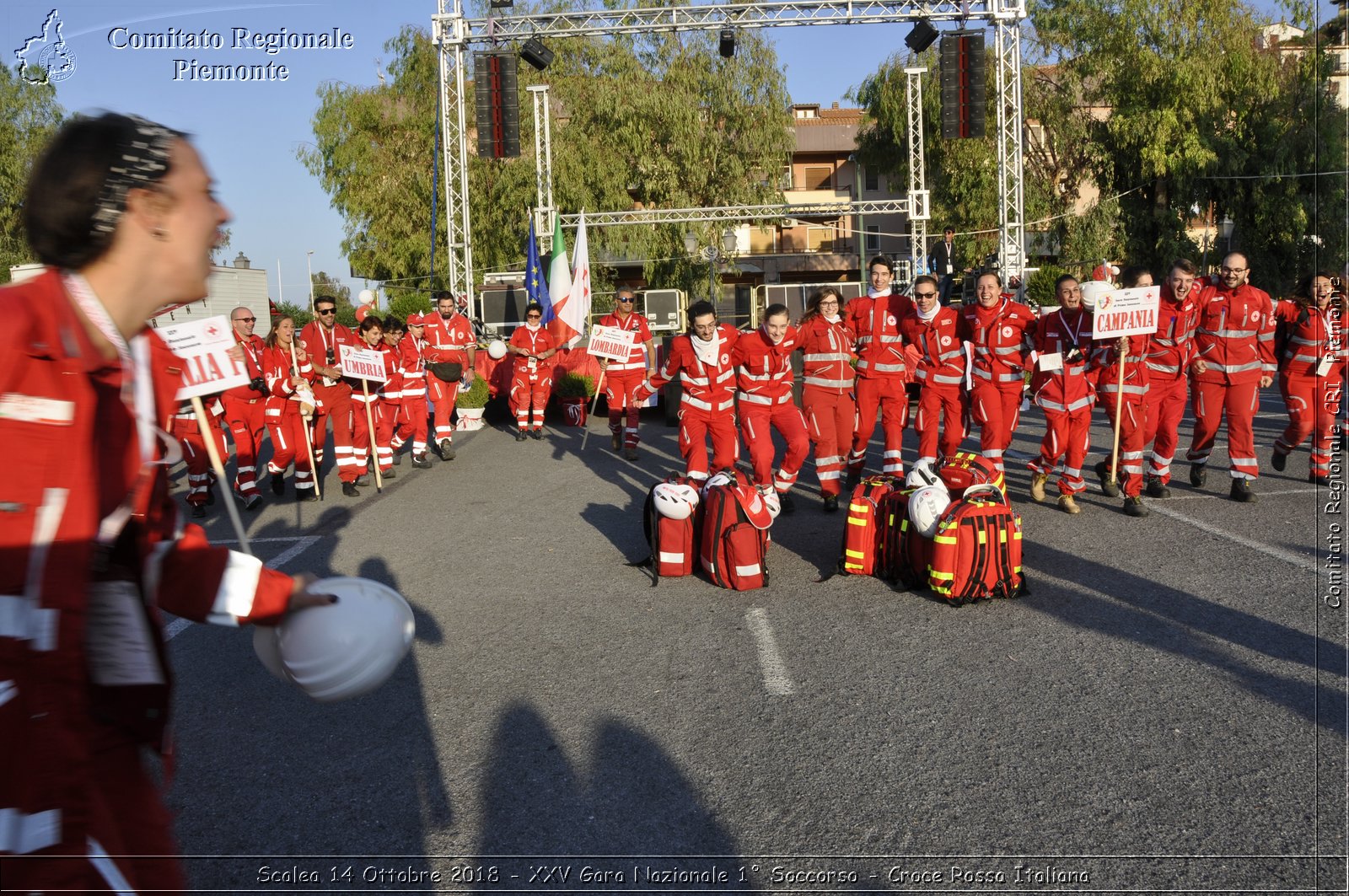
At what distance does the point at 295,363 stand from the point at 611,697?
7.75 m

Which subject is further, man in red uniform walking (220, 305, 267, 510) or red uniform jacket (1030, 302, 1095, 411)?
man in red uniform walking (220, 305, 267, 510)

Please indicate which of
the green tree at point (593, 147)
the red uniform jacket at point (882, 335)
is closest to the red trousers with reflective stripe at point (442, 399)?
the red uniform jacket at point (882, 335)

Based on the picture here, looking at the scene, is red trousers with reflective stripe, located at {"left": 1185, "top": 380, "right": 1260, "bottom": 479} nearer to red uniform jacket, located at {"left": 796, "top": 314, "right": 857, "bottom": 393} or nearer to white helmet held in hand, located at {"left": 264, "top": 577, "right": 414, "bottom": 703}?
red uniform jacket, located at {"left": 796, "top": 314, "right": 857, "bottom": 393}

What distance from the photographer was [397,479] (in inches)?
500

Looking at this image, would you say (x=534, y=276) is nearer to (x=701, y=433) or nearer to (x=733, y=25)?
(x=733, y=25)

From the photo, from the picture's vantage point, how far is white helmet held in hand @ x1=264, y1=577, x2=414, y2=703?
76.0 inches

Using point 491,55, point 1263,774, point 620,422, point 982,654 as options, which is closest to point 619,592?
point 982,654

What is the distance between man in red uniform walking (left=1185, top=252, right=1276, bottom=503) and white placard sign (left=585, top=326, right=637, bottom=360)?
7241 mm

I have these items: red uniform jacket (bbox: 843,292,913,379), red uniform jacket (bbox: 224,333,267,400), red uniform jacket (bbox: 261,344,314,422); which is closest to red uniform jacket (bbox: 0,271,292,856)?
red uniform jacket (bbox: 843,292,913,379)

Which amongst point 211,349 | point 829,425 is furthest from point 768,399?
point 211,349

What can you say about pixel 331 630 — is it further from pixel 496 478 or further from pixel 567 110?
pixel 567 110

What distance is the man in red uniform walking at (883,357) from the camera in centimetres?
1040

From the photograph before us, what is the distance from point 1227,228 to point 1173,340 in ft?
92.1

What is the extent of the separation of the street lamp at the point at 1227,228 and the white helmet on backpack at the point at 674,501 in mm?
32270
